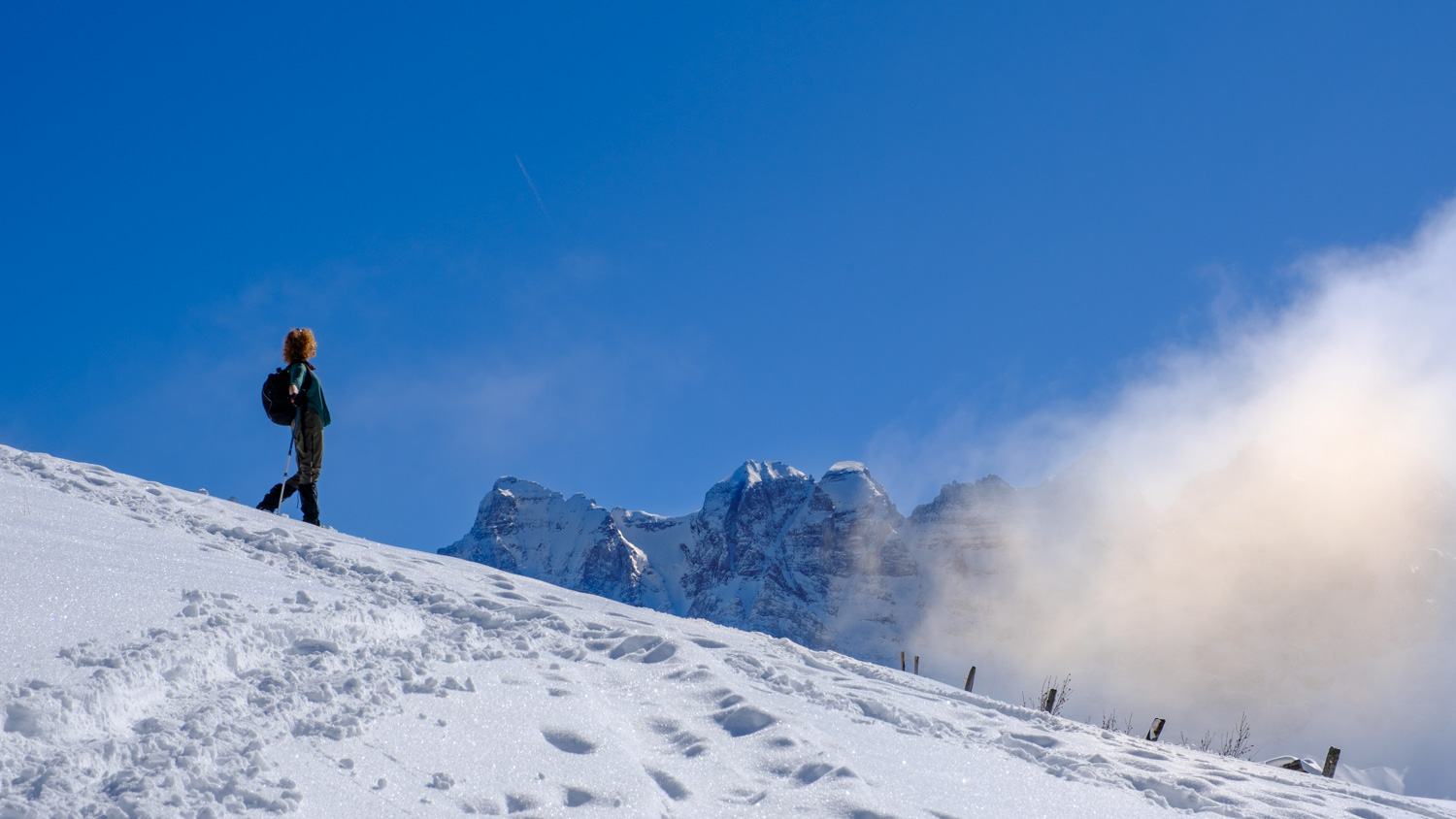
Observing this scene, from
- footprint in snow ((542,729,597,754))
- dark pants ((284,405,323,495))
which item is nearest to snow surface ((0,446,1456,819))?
footprint in snow ((542,729,597,754))

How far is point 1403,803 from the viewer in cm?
630

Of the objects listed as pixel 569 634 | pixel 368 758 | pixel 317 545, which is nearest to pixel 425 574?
pixel 317 545

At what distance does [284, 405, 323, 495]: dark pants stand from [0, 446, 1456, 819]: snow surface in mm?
2811

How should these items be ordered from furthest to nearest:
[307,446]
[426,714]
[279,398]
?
1. [307,446]
2. [279,398]
3. [426,714]

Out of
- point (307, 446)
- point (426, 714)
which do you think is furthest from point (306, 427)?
point (426, 714)

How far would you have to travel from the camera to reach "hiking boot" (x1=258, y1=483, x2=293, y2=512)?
965cm

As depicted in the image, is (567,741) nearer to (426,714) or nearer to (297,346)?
(426,714)

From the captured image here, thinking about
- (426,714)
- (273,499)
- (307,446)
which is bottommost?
(426,714)

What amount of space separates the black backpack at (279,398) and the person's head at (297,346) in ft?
0.59

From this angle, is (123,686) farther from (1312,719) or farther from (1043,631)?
(1312,719)

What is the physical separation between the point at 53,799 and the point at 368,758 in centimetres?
102

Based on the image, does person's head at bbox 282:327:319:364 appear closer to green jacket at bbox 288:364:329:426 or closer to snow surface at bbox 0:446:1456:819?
green jacket at bbox 288:364:329:426

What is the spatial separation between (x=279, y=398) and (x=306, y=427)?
668 millimetres

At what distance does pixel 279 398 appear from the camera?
9398 millimetres
